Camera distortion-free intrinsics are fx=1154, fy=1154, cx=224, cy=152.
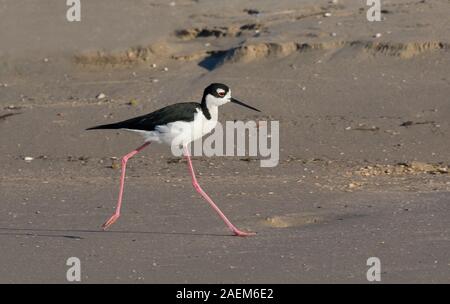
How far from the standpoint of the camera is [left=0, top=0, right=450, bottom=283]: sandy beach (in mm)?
8352

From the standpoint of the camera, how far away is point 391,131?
476 inches

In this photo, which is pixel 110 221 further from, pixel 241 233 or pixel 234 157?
pixel 234 157

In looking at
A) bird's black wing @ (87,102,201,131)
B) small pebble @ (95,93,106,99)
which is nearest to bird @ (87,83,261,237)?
bird's black wing @ (87,102,201,131)

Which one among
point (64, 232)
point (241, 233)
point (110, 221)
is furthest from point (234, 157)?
point (64, 232)

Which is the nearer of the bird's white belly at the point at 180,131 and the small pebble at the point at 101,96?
the bird's white belly at the point at 180,131

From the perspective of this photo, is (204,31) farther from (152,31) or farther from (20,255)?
(20,255)

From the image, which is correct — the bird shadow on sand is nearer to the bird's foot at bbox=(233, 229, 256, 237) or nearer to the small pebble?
the bird's foot at bbox=(233, 229, 256, 237)

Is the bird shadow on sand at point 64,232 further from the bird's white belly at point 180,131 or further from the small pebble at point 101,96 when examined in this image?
the small pebble at point 101,96

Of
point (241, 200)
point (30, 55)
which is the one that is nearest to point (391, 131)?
point (241, 200)

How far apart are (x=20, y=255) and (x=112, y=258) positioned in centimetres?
71

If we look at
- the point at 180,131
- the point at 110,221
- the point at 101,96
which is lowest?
the point at 110,221

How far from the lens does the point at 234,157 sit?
1181 cm

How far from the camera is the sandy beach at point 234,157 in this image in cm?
835

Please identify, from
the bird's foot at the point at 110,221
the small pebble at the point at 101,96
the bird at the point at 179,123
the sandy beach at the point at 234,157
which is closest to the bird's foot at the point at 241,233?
the sandy beach at the point at 234,157
